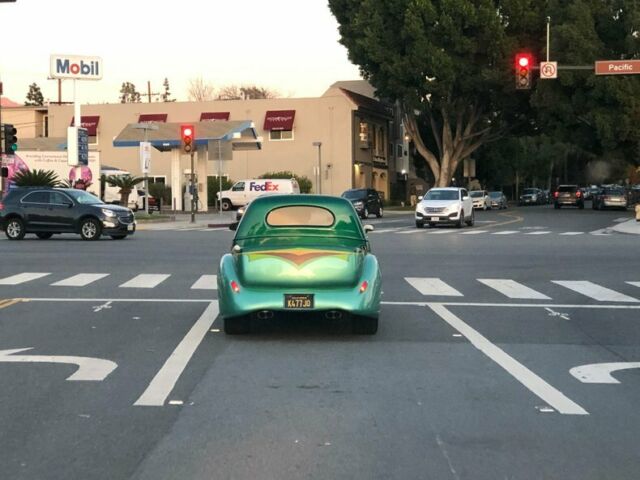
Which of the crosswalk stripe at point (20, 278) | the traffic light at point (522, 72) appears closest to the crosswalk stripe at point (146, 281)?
the crosswalk stripe at point (20, 278)

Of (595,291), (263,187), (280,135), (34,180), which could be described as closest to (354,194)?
(263,187)

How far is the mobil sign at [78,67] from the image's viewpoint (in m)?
50.2

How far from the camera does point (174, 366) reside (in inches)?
362

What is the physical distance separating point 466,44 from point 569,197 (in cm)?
1885

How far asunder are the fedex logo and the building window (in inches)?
504

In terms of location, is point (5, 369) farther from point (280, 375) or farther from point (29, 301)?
point (29, 301)

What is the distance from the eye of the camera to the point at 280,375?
874cm

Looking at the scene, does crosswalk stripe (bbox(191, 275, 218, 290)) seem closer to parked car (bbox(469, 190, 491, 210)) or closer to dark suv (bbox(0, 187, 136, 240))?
dark suv (bbox(0, 187, 136, 240))

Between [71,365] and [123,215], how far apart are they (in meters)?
21.3

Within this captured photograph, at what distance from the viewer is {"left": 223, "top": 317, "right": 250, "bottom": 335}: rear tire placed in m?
11.0

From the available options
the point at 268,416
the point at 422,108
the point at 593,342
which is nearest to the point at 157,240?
the point at 593,342

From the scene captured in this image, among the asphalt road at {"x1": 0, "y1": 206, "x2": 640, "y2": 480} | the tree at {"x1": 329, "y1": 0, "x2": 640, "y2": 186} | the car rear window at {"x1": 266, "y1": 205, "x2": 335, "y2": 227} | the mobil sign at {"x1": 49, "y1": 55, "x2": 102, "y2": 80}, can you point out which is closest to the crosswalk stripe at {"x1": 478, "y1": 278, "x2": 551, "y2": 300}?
the asphalt road at {"x1": 0, "y1": 206, "x2": 640, "y2": 480}

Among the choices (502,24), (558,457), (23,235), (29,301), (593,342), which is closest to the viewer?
(558,457)

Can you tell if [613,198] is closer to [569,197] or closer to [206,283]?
[569,197]
